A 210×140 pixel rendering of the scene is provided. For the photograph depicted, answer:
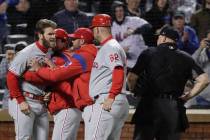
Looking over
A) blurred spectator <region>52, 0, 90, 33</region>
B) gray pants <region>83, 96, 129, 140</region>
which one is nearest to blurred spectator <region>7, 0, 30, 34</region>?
blurred spectator <region>52, 0, 90, 33</region>

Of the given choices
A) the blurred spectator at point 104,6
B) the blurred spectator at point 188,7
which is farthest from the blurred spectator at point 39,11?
the blurred spectator at point 188,7

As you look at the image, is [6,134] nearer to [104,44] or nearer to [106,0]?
[104,44]

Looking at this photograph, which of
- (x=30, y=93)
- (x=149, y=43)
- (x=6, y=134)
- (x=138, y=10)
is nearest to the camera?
(x=30, y=93)

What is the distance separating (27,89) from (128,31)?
3138 millimetres

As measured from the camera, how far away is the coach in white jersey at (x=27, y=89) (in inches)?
306

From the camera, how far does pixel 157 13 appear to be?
11484 mm

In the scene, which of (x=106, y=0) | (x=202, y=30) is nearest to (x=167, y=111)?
(x=202, y=30)

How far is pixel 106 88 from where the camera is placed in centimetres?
727

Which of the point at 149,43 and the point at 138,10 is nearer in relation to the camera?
the point at 149,43

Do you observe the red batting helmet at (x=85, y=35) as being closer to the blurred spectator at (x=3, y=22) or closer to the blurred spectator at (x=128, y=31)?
the blurred spectator at (x=128, y=31)

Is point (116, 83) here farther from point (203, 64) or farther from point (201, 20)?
point (201, 20)

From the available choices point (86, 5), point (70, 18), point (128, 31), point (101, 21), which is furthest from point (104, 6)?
point (101, 21)

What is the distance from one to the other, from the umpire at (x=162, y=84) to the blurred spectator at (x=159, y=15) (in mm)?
3620

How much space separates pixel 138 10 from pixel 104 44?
445 cm
